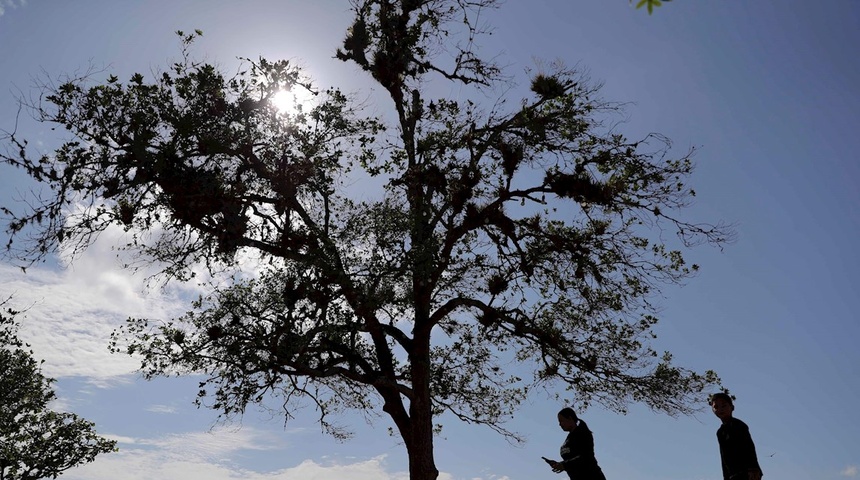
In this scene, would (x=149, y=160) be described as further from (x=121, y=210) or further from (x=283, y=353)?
(x=283, y=353)

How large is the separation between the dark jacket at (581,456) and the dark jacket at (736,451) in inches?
68.2

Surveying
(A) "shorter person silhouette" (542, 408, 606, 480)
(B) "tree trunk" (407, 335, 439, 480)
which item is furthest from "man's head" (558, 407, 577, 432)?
(B) "tree trunk" (407, 335, 439, 480)

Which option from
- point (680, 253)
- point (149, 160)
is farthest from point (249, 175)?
point (680, 253)

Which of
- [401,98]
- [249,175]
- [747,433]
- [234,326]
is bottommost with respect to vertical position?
[747,433]

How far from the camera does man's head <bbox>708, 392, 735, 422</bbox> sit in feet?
25.3

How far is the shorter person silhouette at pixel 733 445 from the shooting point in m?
7.44

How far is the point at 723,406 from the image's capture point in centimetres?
771

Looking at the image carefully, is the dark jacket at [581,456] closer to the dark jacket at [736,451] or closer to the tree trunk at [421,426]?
the dark jacket at [736,451]

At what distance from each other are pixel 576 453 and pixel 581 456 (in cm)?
8

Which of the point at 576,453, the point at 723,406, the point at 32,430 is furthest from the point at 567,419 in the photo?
the point at 32,430

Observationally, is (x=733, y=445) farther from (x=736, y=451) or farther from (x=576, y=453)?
(x=576, y=453)

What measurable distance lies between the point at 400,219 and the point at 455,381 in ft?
17.4

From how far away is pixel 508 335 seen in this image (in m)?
17.4

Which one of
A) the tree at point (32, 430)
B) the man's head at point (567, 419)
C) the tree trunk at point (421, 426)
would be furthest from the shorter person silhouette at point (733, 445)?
the tree at point (32, 430)
